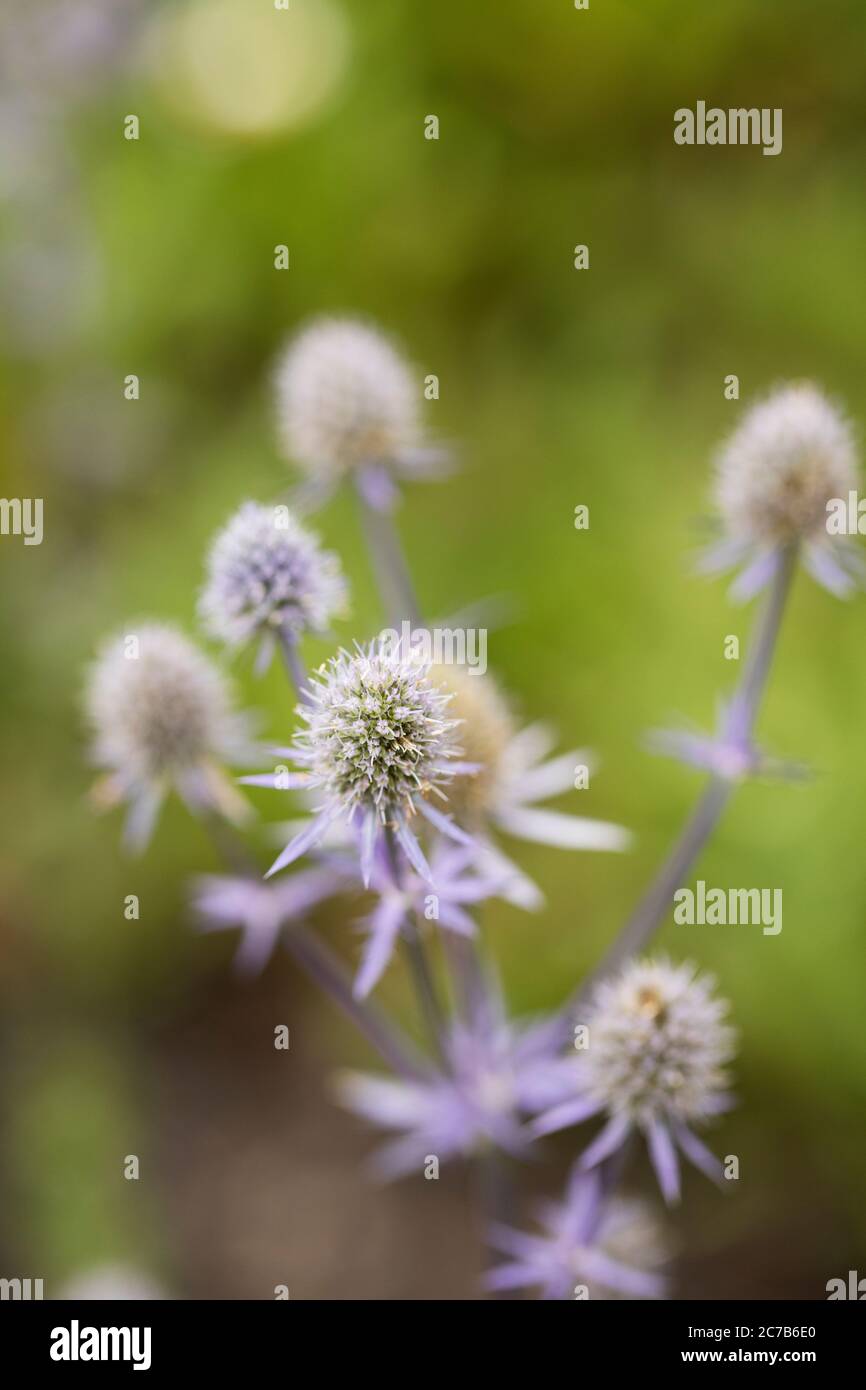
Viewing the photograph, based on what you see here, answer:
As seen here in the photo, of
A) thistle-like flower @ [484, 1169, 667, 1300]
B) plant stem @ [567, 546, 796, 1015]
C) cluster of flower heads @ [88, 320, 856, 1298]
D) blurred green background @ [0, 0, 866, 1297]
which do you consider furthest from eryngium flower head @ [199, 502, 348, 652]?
blurred green background @ [0, 0, 866, 1297]

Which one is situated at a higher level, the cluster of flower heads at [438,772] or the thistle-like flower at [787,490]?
the thistle-like flower at [787,490]

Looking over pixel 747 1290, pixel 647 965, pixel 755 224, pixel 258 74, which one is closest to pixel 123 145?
pixel 258 74

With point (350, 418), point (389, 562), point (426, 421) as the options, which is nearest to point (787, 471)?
point (389, 562)

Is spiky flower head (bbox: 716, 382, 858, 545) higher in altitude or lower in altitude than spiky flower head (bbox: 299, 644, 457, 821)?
higher

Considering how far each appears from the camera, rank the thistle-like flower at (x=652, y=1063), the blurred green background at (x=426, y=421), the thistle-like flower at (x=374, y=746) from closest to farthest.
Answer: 1. the thistle-like flower at (x=374, y=746)
2. the thistle-like flower at (x=652, y=1063)
3. the blurred green background at (x=426, y=421)

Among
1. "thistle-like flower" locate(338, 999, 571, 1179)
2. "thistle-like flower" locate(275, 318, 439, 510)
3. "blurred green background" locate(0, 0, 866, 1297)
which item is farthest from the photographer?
"blurred green background" locate(0, 0, 866, 1297)

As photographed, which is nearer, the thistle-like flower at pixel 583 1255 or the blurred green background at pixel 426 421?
the thistle-like flower at pixel 583 1255

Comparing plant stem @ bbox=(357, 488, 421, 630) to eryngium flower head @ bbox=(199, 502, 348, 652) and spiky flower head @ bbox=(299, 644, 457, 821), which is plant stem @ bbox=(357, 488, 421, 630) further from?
spiky flower head @ bbox=(299, 644, 457, 821)

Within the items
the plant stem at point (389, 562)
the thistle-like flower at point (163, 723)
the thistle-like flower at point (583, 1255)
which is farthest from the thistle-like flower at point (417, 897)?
the thistle-like flower at point (583, 1255)

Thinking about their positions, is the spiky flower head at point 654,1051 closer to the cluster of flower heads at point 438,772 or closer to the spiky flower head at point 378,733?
the cluster of flower heads at point 438,772
